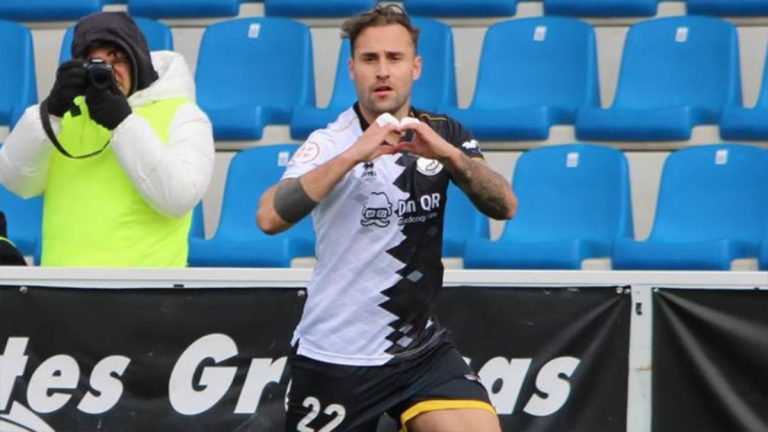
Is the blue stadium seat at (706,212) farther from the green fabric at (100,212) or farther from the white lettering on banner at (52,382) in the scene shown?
the white lettering on banner at (52,382)

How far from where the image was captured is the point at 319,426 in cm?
445

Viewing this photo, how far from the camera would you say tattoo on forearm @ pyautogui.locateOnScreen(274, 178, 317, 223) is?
416 cm

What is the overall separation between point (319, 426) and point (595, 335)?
1.34 m

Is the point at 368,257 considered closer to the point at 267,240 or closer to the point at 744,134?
the point at 267,240

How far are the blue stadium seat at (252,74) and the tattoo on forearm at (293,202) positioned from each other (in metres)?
3.66

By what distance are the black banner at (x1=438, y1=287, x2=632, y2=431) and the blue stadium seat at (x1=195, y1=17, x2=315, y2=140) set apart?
271 cm

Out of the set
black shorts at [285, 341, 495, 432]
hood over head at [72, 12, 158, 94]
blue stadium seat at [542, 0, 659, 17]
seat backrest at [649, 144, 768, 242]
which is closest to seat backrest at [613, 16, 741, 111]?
blue stadium seat at [542, 0, 659, 17]

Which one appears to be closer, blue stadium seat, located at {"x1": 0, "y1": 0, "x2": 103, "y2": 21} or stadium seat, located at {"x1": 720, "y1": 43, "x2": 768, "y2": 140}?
stadium seat, located at {"x1": 720, "y1": 43, "x2": 768, "y2": 140}

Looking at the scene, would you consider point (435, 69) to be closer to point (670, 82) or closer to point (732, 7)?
point (670, 82)

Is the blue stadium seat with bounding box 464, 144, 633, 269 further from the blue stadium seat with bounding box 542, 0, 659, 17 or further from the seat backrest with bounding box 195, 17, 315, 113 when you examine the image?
the seat backrest with bounding box 195, 17, 315, 113

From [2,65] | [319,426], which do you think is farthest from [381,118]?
[2,65]

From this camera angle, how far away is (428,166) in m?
4.43

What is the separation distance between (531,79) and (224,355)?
281cm

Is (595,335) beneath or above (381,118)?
beneath
